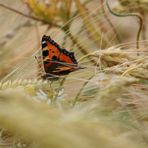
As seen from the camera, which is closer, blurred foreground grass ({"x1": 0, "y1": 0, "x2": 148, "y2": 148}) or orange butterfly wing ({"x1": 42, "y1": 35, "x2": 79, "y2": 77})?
blurred foreground grass ({"x1": 0, "y1": 0, "x2": 148, "y2": 148})

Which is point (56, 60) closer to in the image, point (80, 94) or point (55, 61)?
point (55, 61)

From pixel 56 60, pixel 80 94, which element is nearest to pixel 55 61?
pixel 56 60

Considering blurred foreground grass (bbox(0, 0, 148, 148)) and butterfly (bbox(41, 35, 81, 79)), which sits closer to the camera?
blurred foreground grass (bbox(0, 0, 148, 148))

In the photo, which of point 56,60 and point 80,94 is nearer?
point 80,94

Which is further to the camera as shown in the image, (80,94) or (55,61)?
(55,61)
